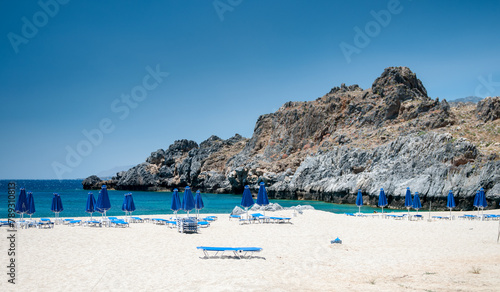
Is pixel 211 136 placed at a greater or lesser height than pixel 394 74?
lesser

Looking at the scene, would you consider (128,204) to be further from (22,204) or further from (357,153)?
(357,153)

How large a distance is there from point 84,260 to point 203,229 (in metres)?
9.68

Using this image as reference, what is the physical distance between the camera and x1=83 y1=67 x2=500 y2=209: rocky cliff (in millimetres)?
46594

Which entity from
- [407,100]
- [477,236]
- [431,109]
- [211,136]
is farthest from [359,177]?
[211,136]

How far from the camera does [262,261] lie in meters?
13.8

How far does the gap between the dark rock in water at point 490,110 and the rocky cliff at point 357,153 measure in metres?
0.14

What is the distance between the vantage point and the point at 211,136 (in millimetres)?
130875

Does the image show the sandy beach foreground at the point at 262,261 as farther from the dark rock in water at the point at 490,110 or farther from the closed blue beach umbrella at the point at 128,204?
the dark rock in water at the point at 490,110

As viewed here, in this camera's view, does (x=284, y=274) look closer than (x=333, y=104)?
Yes

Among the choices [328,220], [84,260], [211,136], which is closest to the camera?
[84,260]

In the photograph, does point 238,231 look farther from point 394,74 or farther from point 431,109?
point 394,74

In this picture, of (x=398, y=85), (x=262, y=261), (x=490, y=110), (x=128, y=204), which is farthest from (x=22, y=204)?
(x=398, y=85)

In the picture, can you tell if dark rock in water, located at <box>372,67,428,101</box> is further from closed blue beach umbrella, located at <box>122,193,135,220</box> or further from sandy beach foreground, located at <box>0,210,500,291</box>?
closed blue beach umbrella, located at <box>122,193,135,220</box>

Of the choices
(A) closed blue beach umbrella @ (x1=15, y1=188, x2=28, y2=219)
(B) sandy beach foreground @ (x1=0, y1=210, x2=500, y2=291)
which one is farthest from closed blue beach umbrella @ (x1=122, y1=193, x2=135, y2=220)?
(A) closed blue beach umbrella @ (x1=15, y1=188, x2=28, y2=219)
